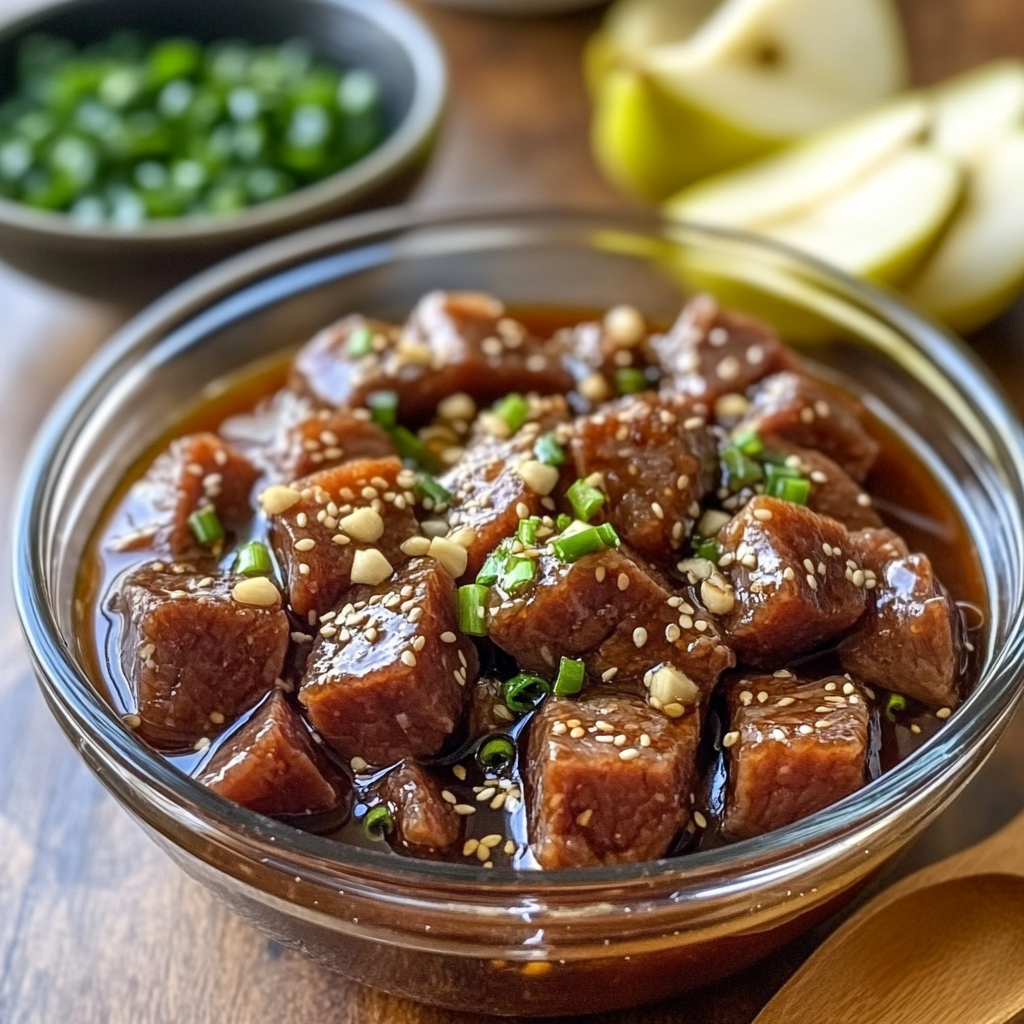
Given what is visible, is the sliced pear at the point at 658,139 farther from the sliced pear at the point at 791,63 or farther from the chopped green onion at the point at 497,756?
the chopped green onion at the point at 497,756

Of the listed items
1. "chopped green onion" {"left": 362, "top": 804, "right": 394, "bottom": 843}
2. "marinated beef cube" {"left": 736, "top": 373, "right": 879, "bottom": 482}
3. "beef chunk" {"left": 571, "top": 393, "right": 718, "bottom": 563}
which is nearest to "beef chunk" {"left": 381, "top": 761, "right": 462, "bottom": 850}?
"chopped green onion" {"left": 362, "top": 804, "right": 394, "bottom": 843}

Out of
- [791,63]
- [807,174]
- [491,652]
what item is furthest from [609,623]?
[791,63]

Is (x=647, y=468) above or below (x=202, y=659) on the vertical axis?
above

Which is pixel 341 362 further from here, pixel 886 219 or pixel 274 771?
pixel 886 219

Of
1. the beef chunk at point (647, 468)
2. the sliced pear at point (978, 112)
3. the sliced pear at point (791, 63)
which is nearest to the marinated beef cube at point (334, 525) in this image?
the beef chunk at point (647, 468)

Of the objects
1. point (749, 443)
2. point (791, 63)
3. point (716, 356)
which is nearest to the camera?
point (749, 443)

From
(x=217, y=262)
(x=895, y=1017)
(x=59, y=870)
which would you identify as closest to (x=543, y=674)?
(x=895, y=1017)

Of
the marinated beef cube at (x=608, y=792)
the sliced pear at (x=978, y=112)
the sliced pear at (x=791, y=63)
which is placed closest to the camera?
the marinated beef cube at (x=608, y=792)
